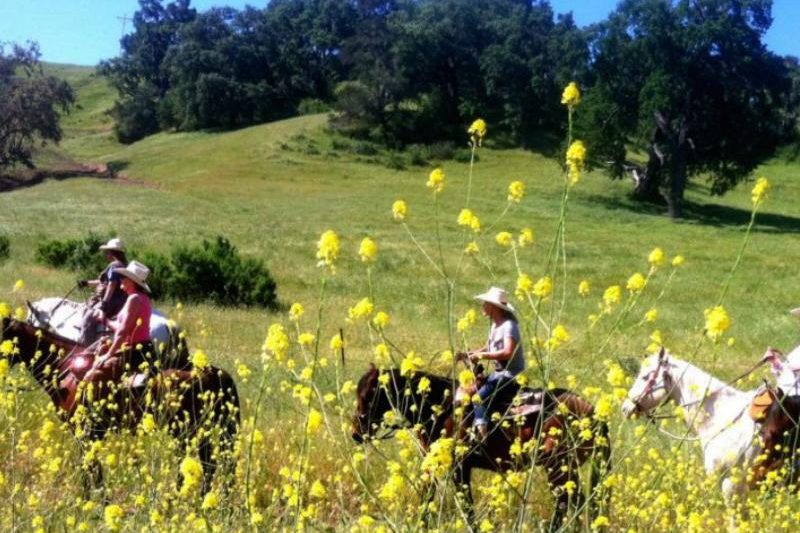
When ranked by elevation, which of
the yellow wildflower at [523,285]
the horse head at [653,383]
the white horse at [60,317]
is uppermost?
the yellow wildflower at [523,285]

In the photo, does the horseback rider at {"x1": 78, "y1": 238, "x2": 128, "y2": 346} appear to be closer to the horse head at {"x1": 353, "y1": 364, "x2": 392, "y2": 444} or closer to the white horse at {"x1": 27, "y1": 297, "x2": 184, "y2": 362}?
the white horse at {"x1": 27, "y1": 297, "x2": 184, "y2": 362}

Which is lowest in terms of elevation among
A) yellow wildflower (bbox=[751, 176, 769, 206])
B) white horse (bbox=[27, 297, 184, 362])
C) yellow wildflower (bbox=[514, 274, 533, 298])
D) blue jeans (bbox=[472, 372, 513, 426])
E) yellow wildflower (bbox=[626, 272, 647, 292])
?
white horse (bbox=[27, 297, 184, 362])

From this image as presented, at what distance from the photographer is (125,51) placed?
88688 mm

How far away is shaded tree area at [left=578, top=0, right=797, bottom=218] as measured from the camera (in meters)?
39.8

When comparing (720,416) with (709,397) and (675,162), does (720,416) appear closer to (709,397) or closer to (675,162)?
(709,397)

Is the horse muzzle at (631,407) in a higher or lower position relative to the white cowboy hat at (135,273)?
lower

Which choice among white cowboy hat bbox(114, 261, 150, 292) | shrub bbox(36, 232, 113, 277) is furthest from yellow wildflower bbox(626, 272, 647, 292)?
shrub bbox(36, 232, 113, 277)

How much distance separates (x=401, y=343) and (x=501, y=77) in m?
44.1

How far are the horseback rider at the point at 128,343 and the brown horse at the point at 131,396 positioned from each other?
0.11 m

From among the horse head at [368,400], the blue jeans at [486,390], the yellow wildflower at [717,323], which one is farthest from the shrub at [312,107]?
the yellow wildflower at [717,323]

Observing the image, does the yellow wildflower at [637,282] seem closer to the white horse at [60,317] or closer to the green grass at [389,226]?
the green grass at [389,226]

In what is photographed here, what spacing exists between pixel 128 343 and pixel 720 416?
4.53 meters

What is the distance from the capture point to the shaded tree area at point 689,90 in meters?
39.8

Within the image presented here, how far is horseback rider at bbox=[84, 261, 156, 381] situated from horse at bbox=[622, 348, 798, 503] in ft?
11.9
